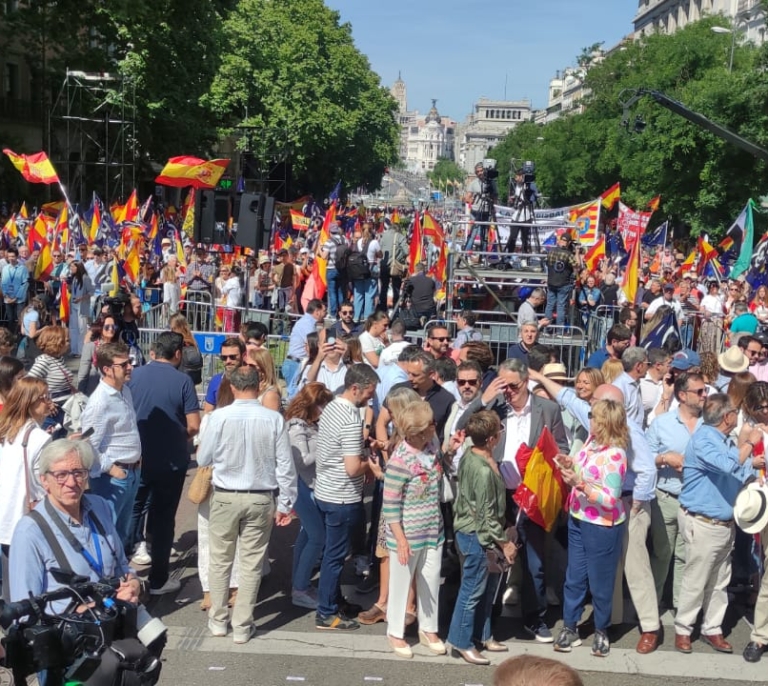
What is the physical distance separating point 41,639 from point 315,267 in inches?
552

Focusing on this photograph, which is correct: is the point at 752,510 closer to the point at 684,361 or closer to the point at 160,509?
the point at 684,361

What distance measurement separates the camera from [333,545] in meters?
6.68

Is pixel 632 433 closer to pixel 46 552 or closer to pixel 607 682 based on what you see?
pixel 607 682

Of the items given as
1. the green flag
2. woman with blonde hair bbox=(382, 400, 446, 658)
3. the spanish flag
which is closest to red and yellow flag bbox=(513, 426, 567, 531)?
woman with blonde hair bbox=(382, 400, 446, 658)

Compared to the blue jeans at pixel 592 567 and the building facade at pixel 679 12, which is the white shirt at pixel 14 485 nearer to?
the blue jeans at pixel 592 567

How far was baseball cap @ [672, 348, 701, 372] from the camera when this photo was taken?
8.43 meters

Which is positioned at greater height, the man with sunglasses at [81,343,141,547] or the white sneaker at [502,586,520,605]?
the man with sunglasses at [81,343,141,547]

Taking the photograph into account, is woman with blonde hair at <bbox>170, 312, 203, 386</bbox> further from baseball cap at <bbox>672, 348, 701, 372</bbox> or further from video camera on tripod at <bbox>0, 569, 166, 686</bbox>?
video camera on tripod at <bbox>0, 569, 166, 686</bbox>

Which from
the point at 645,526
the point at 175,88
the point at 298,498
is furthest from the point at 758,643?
the point at 175,88

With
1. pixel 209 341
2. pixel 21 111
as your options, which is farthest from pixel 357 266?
pixel 21 111

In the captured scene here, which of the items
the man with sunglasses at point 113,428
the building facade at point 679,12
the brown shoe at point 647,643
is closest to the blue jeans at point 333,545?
the man with sunglasses at point 113,428

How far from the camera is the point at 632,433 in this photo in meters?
6.50

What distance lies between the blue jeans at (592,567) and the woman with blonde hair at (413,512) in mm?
841

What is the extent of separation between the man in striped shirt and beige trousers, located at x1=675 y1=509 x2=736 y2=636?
6.47 ft
